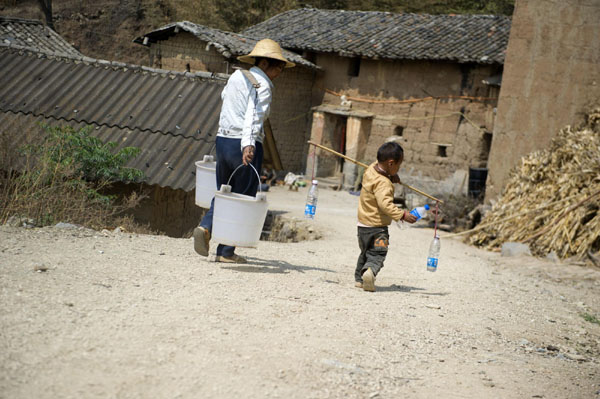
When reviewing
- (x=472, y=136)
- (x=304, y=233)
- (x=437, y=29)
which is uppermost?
(x=437, y=29)

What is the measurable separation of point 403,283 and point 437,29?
16.7 m

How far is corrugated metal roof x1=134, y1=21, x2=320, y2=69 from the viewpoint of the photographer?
63.7 feet

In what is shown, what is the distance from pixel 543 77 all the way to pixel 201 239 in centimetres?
1012

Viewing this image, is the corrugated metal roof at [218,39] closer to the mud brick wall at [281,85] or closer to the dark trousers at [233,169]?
the mud brick wall at [281,85]

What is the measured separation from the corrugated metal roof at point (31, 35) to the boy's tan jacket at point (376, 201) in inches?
704

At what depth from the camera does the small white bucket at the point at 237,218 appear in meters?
5.55

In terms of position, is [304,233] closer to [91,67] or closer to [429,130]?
[91,67]

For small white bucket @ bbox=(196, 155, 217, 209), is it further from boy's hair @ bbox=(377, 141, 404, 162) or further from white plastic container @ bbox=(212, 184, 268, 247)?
boy's hair @ bbox=(377, 141, 404, 162)

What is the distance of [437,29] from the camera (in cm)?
2202

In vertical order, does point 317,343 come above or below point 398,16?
below

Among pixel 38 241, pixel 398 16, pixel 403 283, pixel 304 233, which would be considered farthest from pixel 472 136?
pixel 38 241

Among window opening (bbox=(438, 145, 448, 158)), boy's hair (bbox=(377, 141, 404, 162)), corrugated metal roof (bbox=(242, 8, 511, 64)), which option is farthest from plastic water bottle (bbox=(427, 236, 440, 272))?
window opening (bbox=(438, 145, 448, 158))

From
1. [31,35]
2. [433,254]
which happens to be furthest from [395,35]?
[433,254]

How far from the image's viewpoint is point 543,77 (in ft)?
44.5
